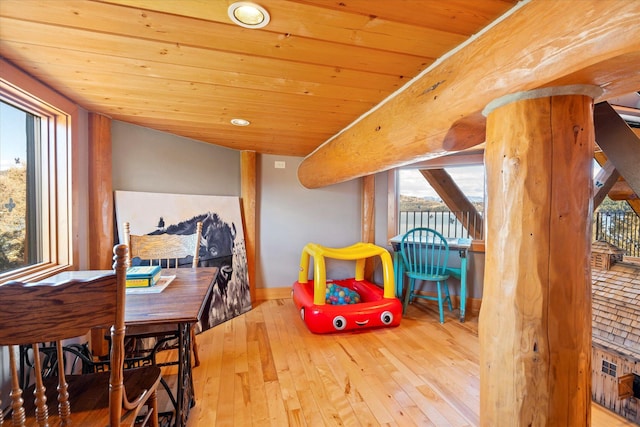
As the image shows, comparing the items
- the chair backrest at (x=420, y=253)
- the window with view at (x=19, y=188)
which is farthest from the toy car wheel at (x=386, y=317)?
the window with view at (x=19, y=188)

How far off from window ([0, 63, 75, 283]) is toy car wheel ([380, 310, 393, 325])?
2561mm

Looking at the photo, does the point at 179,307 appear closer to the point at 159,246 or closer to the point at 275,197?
the point at 159,246

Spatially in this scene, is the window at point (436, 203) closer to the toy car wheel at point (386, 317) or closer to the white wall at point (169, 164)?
the toy car wheel at point (386, 317)

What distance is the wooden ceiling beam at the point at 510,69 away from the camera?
2.07ft

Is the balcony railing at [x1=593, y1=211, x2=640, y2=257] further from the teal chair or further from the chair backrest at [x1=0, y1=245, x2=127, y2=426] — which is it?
the chair backrest at [x1=0, y1=245, x2=127, y2=426]

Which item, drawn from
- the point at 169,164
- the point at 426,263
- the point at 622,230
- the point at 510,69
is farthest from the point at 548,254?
the point at 622,230

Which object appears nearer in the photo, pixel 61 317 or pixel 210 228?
pixel 61 317

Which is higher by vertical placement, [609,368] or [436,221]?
[436,221]

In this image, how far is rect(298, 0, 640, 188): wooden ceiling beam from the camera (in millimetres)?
632

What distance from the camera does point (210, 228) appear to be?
116 inches

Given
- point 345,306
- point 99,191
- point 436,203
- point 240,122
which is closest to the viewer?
point 99,191

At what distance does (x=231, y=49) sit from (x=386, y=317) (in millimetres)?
2531

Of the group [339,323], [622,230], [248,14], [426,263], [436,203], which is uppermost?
[248,14]

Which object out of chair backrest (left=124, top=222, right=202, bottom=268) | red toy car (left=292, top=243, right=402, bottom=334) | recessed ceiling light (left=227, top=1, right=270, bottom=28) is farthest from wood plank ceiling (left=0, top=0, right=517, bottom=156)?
red toy car (left=292, top=243, right=402, bottom=334)
